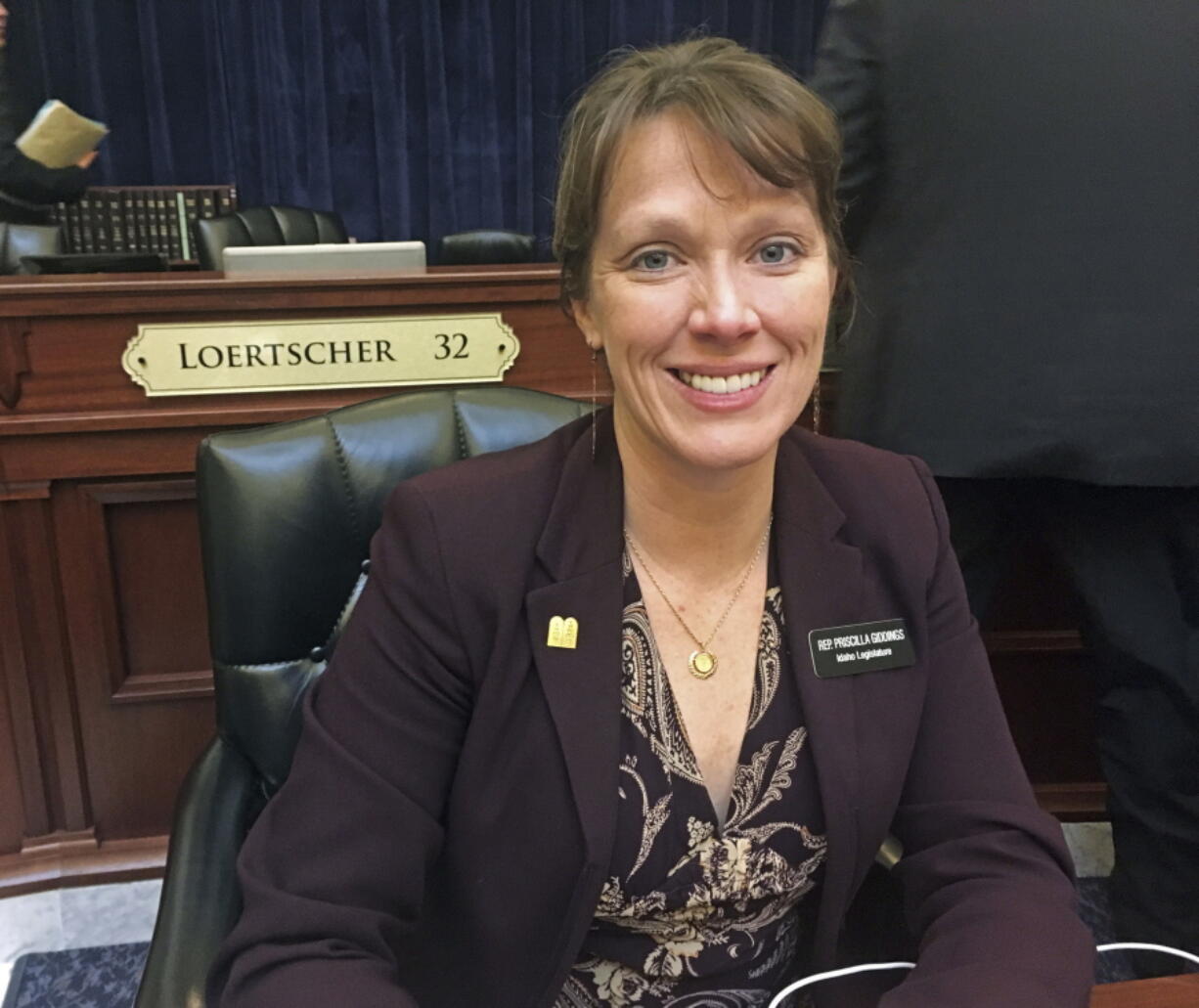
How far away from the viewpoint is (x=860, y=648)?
983mm

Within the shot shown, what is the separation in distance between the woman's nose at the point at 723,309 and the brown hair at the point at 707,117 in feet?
0.30

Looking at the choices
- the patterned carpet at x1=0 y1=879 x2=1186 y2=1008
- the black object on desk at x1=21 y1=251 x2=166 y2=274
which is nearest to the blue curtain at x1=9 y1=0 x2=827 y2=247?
the black object on desk at x1=21 y1=251 x2=166 y2=274

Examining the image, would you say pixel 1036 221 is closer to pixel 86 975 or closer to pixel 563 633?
pixel 563 633

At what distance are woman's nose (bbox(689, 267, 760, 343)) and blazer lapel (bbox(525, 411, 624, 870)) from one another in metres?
0.19

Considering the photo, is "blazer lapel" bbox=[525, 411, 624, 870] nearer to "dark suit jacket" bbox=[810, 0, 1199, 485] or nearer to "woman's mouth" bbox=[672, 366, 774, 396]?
"woman's mouth" bbox=[672, 366, 774, 396]

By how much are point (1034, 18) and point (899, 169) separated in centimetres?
25

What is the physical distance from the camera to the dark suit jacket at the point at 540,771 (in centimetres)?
86

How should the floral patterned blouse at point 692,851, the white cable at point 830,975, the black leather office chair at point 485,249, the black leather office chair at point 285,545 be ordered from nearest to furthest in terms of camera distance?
1. the white cable at point 830,975
2. the floral patterned blouse at point 692,851
3. the black leather office chair at point 285,545
4. the black leather office chair at point 485,249

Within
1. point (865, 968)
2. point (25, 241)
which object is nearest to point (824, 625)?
point (865, 968)

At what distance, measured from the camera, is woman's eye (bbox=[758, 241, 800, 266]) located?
0.91 m

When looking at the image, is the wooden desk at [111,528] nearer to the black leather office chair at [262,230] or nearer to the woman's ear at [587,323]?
the woman's ear at [587,323]

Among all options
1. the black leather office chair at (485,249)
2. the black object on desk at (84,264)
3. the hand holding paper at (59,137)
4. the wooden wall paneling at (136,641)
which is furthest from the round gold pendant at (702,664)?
the black leather office chair at (485,249)

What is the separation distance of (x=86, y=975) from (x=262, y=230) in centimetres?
253

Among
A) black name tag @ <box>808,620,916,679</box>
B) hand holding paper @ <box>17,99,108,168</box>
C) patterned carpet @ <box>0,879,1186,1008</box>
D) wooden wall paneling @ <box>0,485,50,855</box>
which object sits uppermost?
hand holding paper @ <box>17,99,108,168</box>
